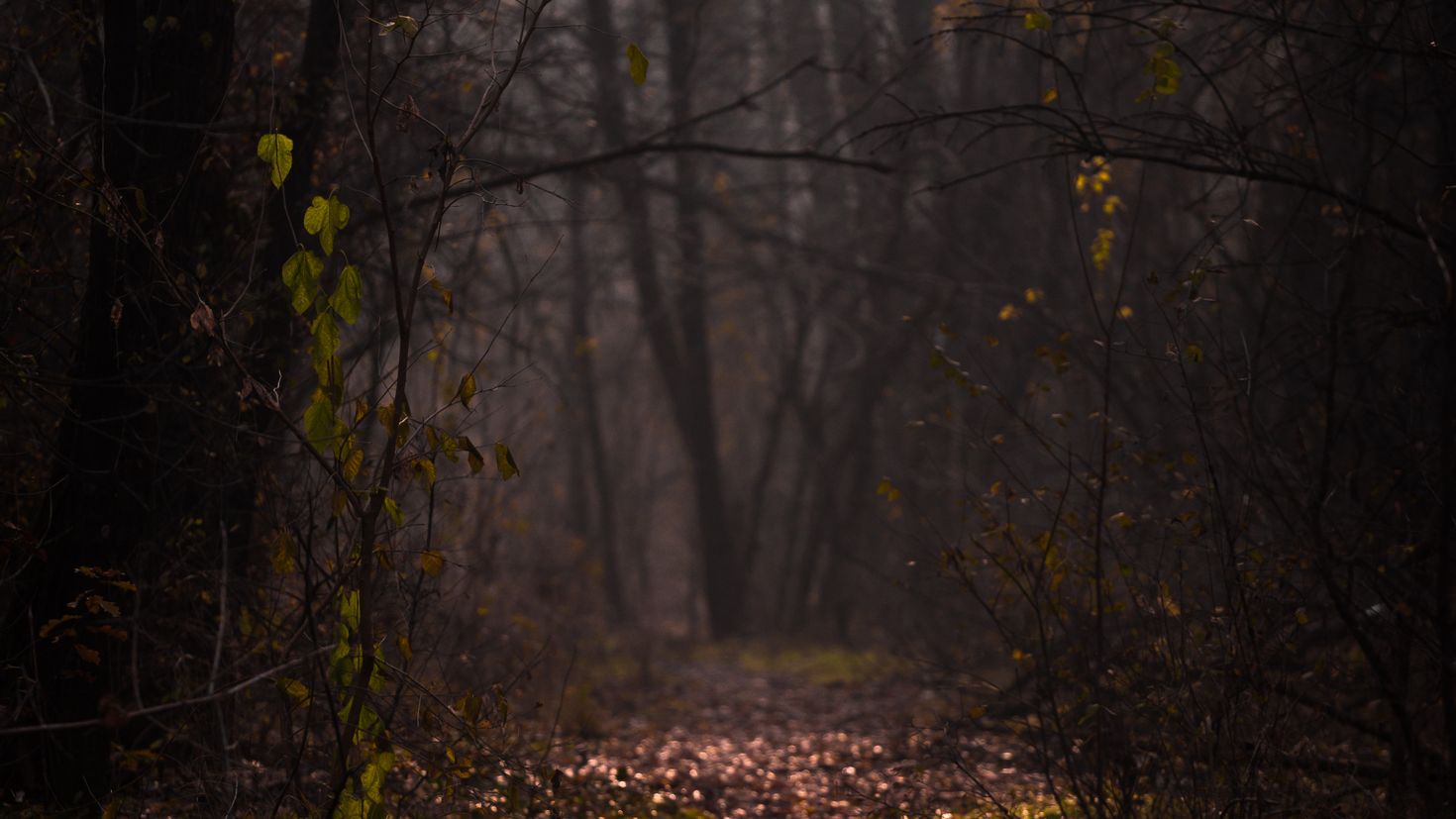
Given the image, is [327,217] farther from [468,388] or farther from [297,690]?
[297,690]

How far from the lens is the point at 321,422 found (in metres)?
3.09

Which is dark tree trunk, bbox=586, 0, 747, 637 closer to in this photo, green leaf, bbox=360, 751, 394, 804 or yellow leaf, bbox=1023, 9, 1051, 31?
yellow leaf, bbox=1023, 9, 1051, 31

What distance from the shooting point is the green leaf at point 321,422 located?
308 centimetres

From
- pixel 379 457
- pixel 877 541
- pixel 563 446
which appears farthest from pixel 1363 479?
pixel 563 446

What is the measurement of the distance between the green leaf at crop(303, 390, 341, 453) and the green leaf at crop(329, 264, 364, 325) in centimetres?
22

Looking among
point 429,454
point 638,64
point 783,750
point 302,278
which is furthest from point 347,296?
point 783,750

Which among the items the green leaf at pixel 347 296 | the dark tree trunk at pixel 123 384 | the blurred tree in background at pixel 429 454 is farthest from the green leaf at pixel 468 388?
the dark tree trunk at pixel 123 384

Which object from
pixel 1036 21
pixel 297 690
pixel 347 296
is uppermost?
pixel 1036 21

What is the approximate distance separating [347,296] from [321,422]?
33 cm

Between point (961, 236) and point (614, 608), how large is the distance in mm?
6899

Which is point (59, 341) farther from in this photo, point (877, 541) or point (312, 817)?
point (877, 541)

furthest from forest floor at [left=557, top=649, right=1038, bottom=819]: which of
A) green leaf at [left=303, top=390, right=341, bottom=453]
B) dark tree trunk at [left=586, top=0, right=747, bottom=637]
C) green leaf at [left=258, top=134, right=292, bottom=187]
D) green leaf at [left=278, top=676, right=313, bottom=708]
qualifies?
dark tree trunk at [left=586, top=0, right=747, bottom=637]

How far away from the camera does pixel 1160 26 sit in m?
3.91

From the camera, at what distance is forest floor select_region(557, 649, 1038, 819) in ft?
17.1
